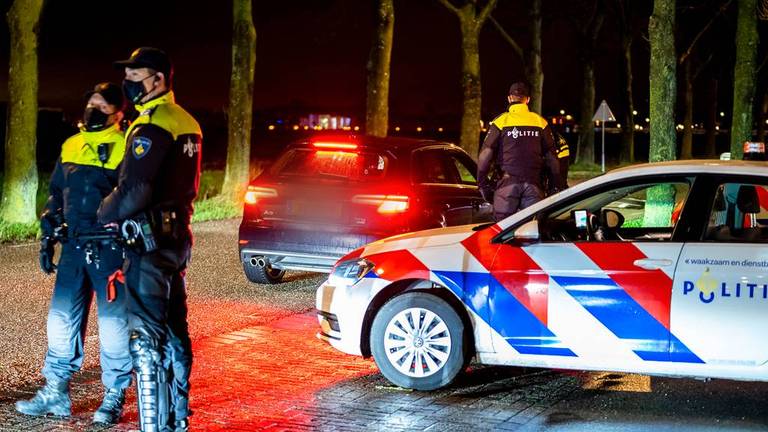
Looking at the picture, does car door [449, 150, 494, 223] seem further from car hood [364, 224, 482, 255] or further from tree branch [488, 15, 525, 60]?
tree branch [488, 15, 525, 60]

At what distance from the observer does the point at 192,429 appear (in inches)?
246

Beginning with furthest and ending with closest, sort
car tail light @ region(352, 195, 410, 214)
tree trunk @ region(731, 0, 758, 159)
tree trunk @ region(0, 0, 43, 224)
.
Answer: tree trunk @ region(731, 0, 758, 159)
tree trunk @ region(0, 0, 43, 224)
car tail light @ region(352, 195, 410, 214)

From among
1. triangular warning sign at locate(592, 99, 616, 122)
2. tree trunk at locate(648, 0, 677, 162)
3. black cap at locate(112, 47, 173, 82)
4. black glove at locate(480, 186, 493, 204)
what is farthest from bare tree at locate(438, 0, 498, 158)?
black cap at locate(112, 47, 173, 82)

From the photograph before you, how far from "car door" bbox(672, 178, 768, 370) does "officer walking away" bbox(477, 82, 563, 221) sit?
151 inches

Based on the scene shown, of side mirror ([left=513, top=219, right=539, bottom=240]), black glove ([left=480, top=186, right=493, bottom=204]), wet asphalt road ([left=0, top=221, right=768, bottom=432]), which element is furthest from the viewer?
black glove ([left=480, top=186, right=493, bottom=204])

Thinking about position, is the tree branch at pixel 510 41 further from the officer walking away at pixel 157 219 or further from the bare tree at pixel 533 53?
the officer walking away at pixel 157 219

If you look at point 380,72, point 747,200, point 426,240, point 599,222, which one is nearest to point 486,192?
point 599,222

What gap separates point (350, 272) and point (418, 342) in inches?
28.2

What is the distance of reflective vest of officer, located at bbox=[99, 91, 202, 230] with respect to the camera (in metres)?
5.44

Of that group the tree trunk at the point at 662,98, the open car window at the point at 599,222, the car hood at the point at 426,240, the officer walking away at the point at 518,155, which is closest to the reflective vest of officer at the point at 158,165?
the car hood at the point at 426,240

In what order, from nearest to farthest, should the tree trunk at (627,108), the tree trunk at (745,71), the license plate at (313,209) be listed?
the license plate at (313,209), the tree trunk at (745,71), the tree trunk at (627,108)

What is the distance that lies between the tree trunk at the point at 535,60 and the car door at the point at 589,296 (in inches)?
1142

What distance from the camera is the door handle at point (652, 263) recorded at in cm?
668

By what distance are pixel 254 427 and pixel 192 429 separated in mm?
332
